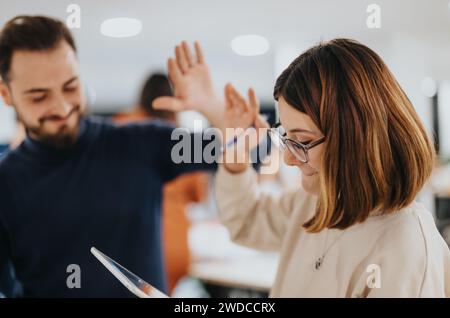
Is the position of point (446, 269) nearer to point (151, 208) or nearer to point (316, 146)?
point (316, 146)

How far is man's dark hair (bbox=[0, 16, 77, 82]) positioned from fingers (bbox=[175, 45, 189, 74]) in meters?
0.23

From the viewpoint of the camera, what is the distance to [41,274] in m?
0.96

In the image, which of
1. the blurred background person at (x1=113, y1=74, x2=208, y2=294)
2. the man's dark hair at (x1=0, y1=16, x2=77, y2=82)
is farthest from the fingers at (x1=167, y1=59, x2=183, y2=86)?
the blurred background person at (x1=113, y1=74, x2=208, y2=294)

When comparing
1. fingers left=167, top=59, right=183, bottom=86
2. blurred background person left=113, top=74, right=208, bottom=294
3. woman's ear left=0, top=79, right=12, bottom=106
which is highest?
fingers left=167, top=59, right=183, bottom=86

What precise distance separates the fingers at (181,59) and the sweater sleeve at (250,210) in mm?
217

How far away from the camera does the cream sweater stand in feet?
2.14

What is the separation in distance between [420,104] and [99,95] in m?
4.43

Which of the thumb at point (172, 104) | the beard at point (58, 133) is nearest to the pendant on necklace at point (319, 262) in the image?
the thumb at point (172, 104)

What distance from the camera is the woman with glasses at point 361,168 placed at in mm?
652

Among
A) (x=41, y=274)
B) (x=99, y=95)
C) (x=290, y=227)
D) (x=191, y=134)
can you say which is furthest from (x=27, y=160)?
(x=99, y=95)

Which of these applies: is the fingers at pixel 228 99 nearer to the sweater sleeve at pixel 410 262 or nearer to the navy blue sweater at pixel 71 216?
the navy blue sweater at pixel 71 216

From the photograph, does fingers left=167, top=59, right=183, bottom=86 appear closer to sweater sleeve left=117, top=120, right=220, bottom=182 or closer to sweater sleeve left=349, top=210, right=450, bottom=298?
sweater sleeve left=117, top=120, right=220, bottom=182

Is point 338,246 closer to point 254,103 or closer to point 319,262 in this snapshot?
point 319,262

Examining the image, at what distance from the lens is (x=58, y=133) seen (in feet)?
3.09
